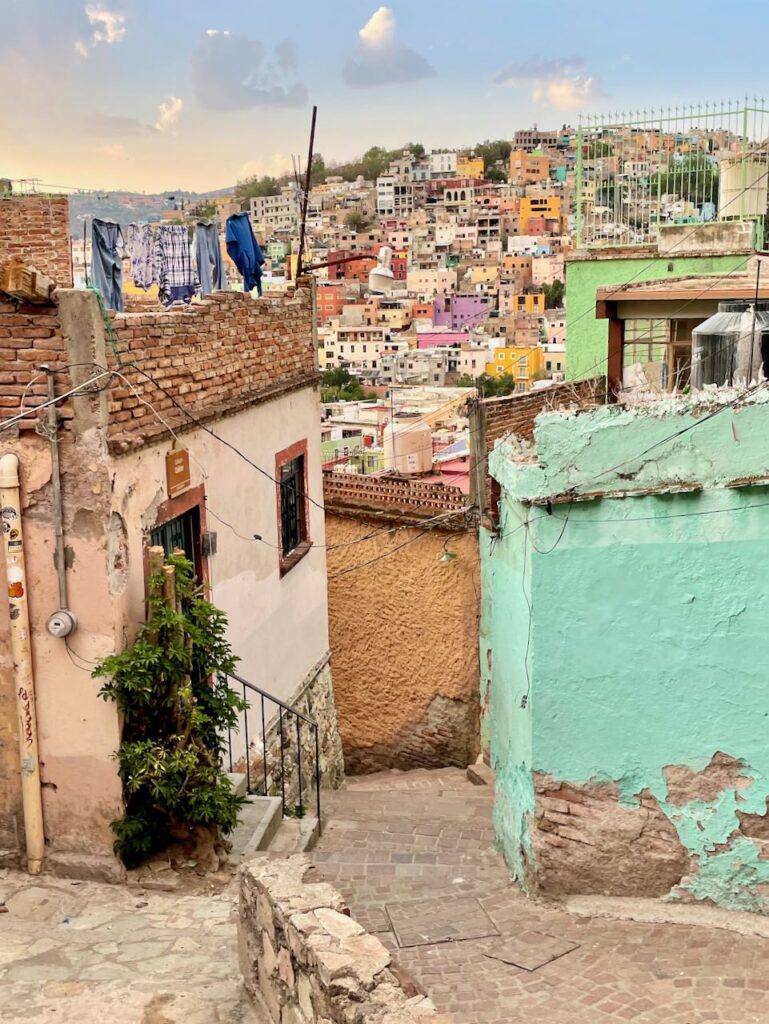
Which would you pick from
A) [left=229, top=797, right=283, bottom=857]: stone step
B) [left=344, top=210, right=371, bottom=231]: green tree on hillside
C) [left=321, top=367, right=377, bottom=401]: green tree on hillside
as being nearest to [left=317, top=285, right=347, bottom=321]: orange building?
[left=321, top=367, right=377, bottom=401]: green tree on hillside

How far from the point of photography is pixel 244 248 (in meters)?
11.9

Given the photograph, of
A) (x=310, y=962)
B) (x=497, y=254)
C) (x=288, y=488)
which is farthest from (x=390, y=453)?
(x=497, y=254)

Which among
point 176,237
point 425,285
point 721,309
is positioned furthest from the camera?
point 425,285

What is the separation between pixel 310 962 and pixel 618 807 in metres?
3.54

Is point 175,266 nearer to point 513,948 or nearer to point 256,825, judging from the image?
point 256,825

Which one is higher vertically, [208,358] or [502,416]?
→ [208,358]

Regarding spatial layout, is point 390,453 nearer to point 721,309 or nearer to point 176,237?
point 176,237

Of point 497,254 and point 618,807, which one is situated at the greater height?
point 497,254

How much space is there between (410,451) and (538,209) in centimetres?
16809

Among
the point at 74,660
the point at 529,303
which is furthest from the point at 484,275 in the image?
the point at 74,660

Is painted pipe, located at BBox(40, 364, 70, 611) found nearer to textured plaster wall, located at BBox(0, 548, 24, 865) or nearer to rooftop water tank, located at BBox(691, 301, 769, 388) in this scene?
textured plaster wall, located at BBox(0, 548, 24, 865)

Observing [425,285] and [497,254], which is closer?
[425,285]

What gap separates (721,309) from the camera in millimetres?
9031

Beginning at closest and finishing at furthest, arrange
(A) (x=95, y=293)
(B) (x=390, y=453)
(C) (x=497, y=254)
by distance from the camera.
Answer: (A) (x=95, y=293), (B) (x=390, y=453), (C) (x=497, y=254)
